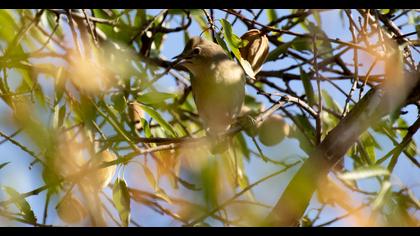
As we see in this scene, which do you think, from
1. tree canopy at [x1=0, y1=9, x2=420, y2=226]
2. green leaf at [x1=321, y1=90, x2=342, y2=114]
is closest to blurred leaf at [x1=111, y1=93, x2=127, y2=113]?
tree canopy at [x1=0, y1=9, x2=420, y2=226]

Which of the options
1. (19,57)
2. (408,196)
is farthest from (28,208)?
(408,196)

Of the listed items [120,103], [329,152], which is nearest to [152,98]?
[120,103]

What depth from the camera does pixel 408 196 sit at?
123 centimetres

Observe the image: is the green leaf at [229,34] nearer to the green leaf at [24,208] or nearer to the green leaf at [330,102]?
the green leaf at [24,208]

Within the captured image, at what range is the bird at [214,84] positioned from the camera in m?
2.47

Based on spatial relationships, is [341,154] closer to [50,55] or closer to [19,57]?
[19,57]

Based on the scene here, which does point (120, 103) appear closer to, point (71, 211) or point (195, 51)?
point (71, 211)

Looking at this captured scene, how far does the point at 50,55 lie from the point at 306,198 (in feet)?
4.48

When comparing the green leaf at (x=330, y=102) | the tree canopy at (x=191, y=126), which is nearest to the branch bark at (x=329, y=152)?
the tree canopy at (x=191, y=126)

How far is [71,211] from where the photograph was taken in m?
1.78

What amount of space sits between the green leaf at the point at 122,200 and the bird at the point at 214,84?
0.81 meters

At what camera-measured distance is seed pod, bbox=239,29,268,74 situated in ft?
6.03

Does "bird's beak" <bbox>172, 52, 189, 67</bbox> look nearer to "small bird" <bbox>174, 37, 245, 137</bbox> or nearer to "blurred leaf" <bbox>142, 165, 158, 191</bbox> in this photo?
"small bird" <bbox>174, 37, 245, 137</bbox>

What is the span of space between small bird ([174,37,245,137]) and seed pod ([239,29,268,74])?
1.84 ft
